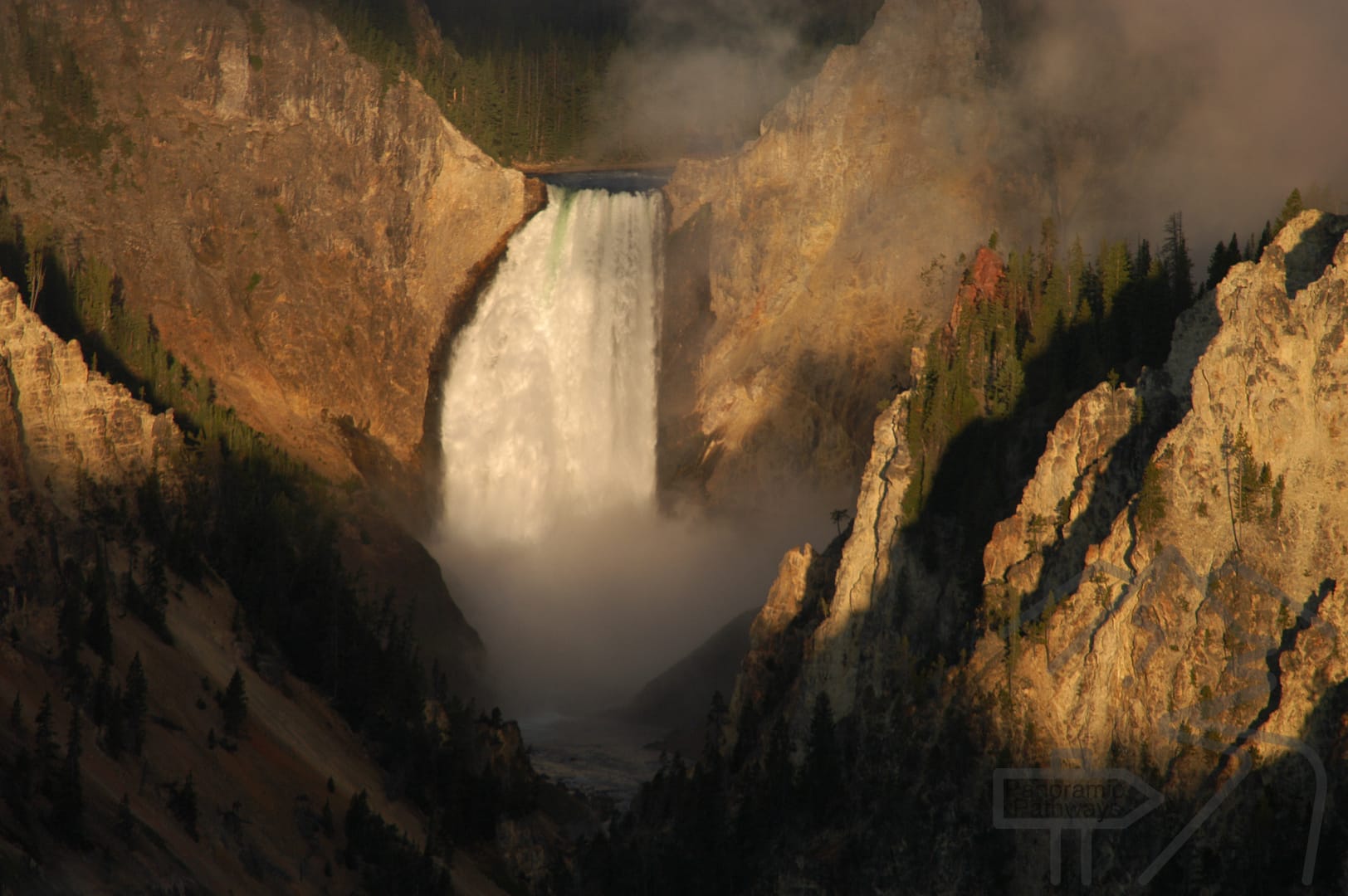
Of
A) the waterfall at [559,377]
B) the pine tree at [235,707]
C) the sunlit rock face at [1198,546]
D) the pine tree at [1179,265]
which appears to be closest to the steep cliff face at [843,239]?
the waterfall at [559,377]

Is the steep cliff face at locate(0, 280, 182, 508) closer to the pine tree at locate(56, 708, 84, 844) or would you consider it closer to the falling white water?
the pine tree at locate(56, 708, 84, 844)

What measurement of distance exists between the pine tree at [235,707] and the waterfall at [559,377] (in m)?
38.6

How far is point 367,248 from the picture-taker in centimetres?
14550

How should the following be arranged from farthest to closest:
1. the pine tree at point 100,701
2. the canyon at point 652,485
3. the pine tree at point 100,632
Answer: the pine tree at point 100,632
the pine tree at point 100,701
the canyon at point 652,485

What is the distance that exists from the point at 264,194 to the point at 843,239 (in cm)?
3926

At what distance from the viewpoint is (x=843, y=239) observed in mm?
139625

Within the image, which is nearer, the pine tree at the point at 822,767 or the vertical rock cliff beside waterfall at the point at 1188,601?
the vertical rock cliff beside waterfall at the point at 1188,601

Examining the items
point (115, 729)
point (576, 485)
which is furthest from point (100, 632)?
point (576, 485)

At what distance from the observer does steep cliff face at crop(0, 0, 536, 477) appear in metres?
139

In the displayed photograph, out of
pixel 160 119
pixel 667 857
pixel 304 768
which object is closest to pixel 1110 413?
pixel 667 857

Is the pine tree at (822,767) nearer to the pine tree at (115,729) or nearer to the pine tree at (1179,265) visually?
the pine tree at (1179,265)

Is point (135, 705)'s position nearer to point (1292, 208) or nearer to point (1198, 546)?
point (1198, 546)

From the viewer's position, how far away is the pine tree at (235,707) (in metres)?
109

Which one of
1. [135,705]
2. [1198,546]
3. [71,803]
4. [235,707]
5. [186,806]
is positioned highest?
[1198,546]
